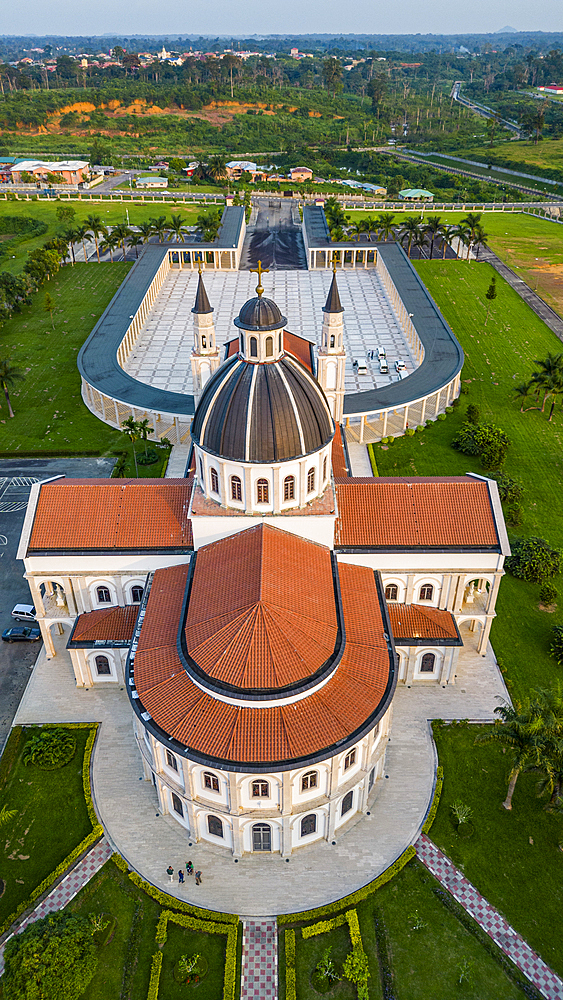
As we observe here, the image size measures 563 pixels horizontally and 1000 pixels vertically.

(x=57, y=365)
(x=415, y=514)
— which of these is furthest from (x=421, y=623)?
(x=57, y=365)

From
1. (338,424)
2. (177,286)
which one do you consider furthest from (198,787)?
(177,286)

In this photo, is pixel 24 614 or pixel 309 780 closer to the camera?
pixel 309 780

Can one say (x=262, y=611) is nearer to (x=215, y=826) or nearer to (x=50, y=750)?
(x=215, y=826)

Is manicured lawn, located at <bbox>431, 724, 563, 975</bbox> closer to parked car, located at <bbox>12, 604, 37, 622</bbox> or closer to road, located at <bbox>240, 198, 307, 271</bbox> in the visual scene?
parked car, located at <bbox>12, 604, 37, 622</bbox>

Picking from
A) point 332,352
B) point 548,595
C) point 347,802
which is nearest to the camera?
point 347,802

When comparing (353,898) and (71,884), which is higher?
(353,898)

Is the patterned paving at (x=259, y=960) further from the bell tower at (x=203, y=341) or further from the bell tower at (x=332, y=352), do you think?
the bell tower at (x=332, y=352)
